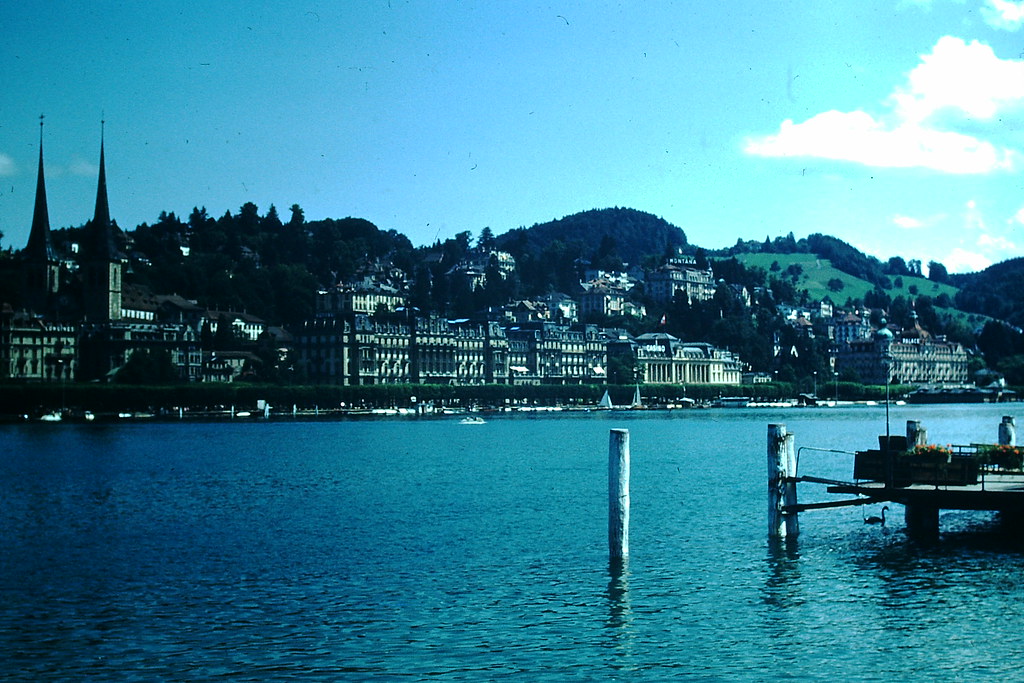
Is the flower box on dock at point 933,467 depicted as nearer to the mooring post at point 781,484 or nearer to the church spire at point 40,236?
the mooring post at point 781,484

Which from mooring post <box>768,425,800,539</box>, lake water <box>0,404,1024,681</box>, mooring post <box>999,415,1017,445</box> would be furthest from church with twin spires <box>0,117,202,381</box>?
mooring post <box>768,425,800,539</box>

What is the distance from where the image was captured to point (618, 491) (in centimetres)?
3284

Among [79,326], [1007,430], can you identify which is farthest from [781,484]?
[79,326]

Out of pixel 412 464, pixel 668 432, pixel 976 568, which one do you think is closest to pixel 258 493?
pixel 412 464

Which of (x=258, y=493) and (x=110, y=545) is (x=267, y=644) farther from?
(x=258, y=493)

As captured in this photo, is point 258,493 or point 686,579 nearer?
point 686,579

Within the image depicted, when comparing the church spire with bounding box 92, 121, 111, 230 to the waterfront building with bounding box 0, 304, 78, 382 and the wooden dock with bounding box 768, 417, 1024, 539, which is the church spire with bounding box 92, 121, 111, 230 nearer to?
the waterfront building with bounding box 0, 304, 78, 382

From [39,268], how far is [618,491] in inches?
7150

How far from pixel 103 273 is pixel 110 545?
164 m

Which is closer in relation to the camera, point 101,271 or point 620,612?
point 620,612

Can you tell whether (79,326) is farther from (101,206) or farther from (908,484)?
(908,484)

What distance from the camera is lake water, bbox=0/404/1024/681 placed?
2475 cm

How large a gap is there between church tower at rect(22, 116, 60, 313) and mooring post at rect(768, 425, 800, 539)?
173637 millimetres

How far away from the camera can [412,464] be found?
77938 millimetres
